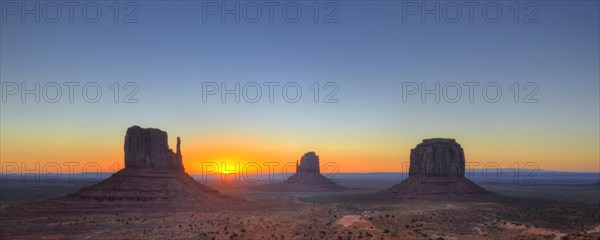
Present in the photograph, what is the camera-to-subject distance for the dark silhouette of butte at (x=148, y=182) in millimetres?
67312

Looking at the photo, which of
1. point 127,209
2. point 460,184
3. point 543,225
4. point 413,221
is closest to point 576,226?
point 543,225

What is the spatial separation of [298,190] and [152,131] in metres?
78.6

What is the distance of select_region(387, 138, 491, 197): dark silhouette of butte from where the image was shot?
95537 millimetres

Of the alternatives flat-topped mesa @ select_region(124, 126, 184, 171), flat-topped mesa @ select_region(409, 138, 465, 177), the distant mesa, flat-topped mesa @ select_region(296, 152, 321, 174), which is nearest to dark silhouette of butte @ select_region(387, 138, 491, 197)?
flat-topped mesa @ select_region(409, 138, 465, 177)

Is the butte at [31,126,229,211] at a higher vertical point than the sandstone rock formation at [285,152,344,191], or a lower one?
higher

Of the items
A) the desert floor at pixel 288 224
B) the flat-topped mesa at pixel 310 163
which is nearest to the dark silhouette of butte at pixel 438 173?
the desert floor at pixel 288 224

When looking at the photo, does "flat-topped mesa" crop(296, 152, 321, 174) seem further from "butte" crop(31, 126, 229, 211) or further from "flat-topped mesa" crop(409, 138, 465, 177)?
"butte" crop(31, 126, 229, 211)

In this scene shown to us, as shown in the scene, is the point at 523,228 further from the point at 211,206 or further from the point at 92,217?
the point at 92,217

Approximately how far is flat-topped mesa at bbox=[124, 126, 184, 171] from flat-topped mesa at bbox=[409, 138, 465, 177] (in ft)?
202

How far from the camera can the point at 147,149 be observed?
75.7 meters

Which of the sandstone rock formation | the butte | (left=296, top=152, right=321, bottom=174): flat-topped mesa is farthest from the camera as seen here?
(left=296, top=152, right=321, bottom=174): flat-topped mesa

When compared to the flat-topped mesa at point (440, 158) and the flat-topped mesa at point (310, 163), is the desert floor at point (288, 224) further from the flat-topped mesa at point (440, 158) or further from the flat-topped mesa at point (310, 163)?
the flat-topped mesa at point (310, 163)

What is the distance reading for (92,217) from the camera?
189 feet

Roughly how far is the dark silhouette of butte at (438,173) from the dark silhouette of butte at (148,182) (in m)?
48.2
